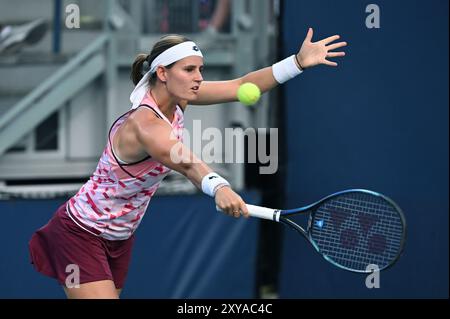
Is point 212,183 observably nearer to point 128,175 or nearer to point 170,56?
point 128,175

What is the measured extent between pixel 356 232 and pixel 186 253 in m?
1.66

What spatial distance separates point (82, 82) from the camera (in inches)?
224

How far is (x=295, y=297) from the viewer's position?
5762 mm

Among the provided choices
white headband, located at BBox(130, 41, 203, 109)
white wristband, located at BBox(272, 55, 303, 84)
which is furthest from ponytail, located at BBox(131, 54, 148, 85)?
white wristband, located at BBox(272, 55, 303, 84)

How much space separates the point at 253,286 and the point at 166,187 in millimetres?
817

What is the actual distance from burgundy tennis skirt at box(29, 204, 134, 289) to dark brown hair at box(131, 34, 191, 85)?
0.62 m

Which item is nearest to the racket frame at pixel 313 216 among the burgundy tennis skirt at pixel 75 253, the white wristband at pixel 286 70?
the white wristband at pixel 286 70

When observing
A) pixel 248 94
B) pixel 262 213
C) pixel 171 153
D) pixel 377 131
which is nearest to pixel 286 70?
pixel 248 94

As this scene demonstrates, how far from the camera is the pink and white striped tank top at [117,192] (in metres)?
3.49

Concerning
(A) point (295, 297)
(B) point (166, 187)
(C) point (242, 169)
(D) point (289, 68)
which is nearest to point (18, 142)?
(B) point (166, 187)
